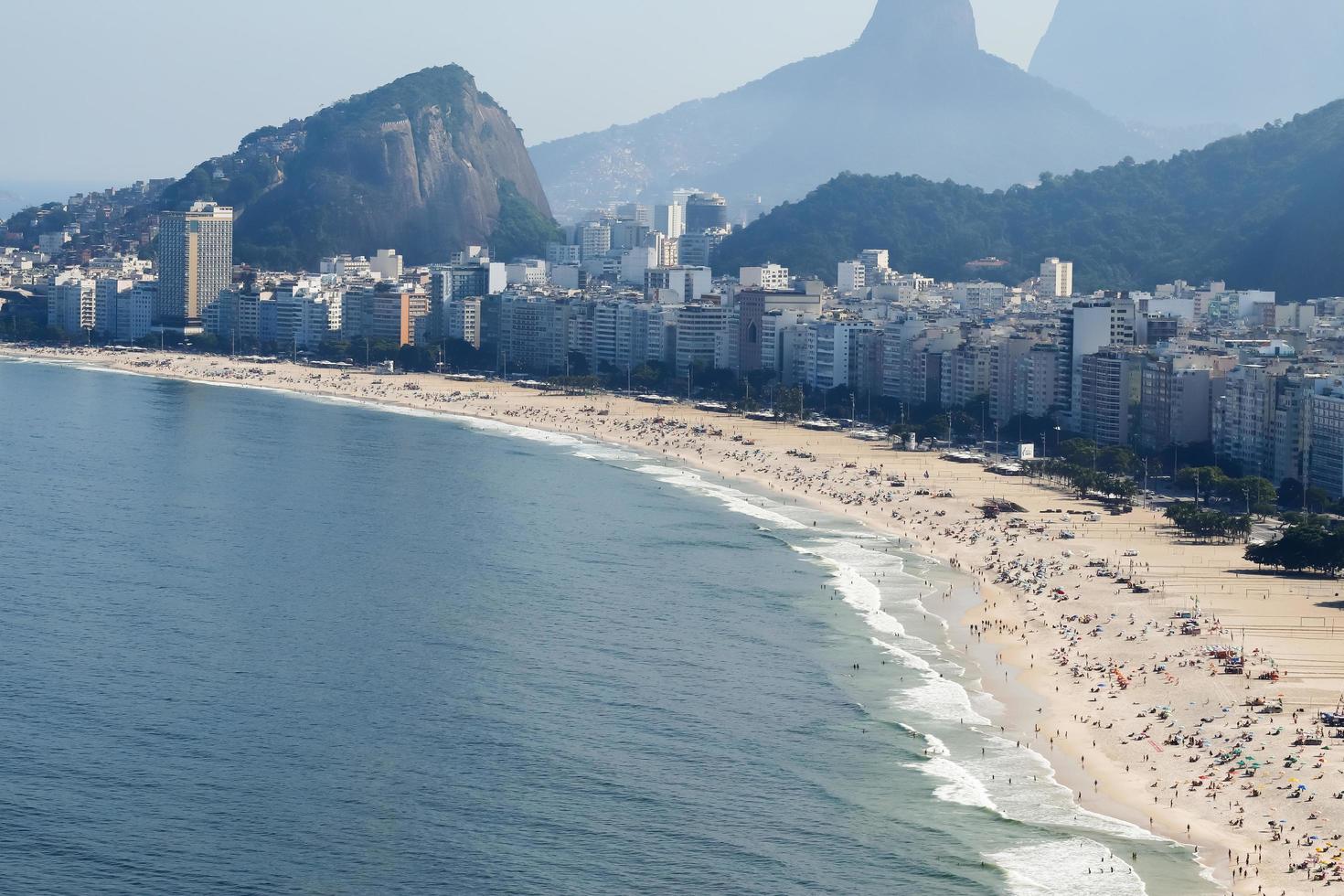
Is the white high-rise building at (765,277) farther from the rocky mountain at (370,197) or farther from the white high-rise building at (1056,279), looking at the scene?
the rocky mountain at (370,197)

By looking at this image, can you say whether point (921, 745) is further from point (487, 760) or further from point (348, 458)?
point (348, 458)

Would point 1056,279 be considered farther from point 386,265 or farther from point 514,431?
point 514,431

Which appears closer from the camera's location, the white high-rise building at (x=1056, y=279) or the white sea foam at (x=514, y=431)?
the white sea foam at (x=514, y=431)

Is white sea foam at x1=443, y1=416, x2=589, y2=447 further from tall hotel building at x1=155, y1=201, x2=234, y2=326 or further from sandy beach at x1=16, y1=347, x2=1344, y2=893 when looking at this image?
tall hotel building at x1=155, y1=201, x2=234, y2=326

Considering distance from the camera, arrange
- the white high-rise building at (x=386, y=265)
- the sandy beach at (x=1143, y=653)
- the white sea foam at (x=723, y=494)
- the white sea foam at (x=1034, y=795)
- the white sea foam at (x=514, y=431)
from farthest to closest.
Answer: the white high-rise building at (x=386, y=265), the white sea foam at (x=514, y=431), the white sea foam at (x=723, y=494), the sandy beach at (x=1143, y=653), the white sea foam at (x=1034, y=795)

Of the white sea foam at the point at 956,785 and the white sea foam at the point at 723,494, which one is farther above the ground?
the white sea foam at the point at 723,494

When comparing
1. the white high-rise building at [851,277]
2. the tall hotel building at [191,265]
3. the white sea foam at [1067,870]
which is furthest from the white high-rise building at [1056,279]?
the white sea foam at [1067,870]

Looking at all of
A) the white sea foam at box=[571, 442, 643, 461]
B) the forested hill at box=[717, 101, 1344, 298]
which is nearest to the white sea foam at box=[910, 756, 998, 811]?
the white sea foam at box=[571, 442, 643, 461]

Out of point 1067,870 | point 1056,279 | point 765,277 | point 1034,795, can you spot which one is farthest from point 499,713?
point 1056,279
